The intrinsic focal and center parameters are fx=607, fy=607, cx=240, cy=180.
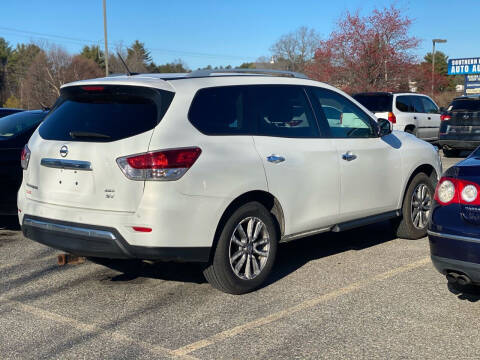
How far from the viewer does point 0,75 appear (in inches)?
3275

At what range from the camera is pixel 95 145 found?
15.3 ft

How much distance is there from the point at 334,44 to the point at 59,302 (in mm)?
32304

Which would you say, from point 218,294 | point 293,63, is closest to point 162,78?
point 218,294

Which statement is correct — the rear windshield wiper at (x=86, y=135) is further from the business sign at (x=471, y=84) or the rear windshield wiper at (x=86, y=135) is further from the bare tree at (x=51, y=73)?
the bare tree at (x=51, y=73)

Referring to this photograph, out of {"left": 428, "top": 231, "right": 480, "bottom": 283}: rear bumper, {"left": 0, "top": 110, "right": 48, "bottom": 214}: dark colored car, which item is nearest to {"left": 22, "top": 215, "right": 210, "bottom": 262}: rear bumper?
{"left": 428, "top": 231, "right": 480, "bottom": 283}: rear bumper

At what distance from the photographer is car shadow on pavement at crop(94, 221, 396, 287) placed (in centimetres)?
563

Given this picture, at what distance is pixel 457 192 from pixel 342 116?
2.02 meters

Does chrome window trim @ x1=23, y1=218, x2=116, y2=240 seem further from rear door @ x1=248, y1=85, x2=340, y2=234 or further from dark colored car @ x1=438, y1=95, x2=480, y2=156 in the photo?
dark colored car @ x1=438, y1=95, x2=480, y2=156

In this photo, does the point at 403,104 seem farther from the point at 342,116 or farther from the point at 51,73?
the point at 51,73

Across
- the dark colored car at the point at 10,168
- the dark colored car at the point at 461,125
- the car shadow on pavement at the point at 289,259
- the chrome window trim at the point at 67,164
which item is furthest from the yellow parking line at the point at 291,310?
the dark colored car at the point at 461,125

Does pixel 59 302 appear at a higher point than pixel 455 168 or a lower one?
lower

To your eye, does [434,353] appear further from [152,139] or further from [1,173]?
[1,173]

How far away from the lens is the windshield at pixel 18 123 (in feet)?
24.8

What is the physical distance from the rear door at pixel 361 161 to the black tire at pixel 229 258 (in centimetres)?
105
